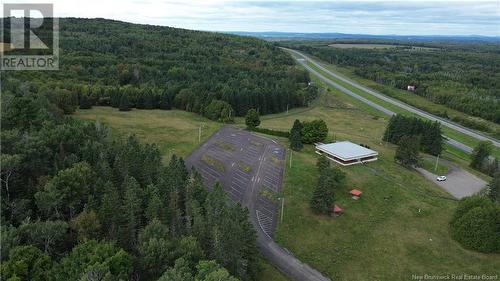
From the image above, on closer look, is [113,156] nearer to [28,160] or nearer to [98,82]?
[28,160]

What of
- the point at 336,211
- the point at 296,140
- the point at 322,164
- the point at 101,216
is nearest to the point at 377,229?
the point at 336,211

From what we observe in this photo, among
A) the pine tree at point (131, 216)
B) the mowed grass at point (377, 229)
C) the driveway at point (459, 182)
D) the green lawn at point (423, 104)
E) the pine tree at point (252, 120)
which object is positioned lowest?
the mowed grass at point (377, 229)

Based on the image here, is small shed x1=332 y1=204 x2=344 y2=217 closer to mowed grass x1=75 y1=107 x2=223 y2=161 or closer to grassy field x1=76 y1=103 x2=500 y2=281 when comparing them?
grassy field x1=76 y1=103 x2=500 y2=281

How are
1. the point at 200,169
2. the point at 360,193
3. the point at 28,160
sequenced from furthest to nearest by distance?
1. the point at 200,169
2. the point at 360,193
3. the point at 28,160

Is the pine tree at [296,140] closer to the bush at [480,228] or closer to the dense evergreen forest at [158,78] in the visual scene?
the dense evergreen forest at [158,78]

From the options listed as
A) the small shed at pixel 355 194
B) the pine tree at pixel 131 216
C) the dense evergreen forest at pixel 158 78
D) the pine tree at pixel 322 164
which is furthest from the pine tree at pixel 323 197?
the dense evergreen forest at pixel 158 78

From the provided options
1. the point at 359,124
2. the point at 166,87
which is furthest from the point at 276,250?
the point at 166,87

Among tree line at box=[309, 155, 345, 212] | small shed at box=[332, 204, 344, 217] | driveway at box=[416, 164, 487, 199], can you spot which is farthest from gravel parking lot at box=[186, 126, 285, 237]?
driveway at box=[416, 164, 487, 199]

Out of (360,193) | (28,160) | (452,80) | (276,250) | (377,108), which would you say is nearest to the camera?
(28,160)
